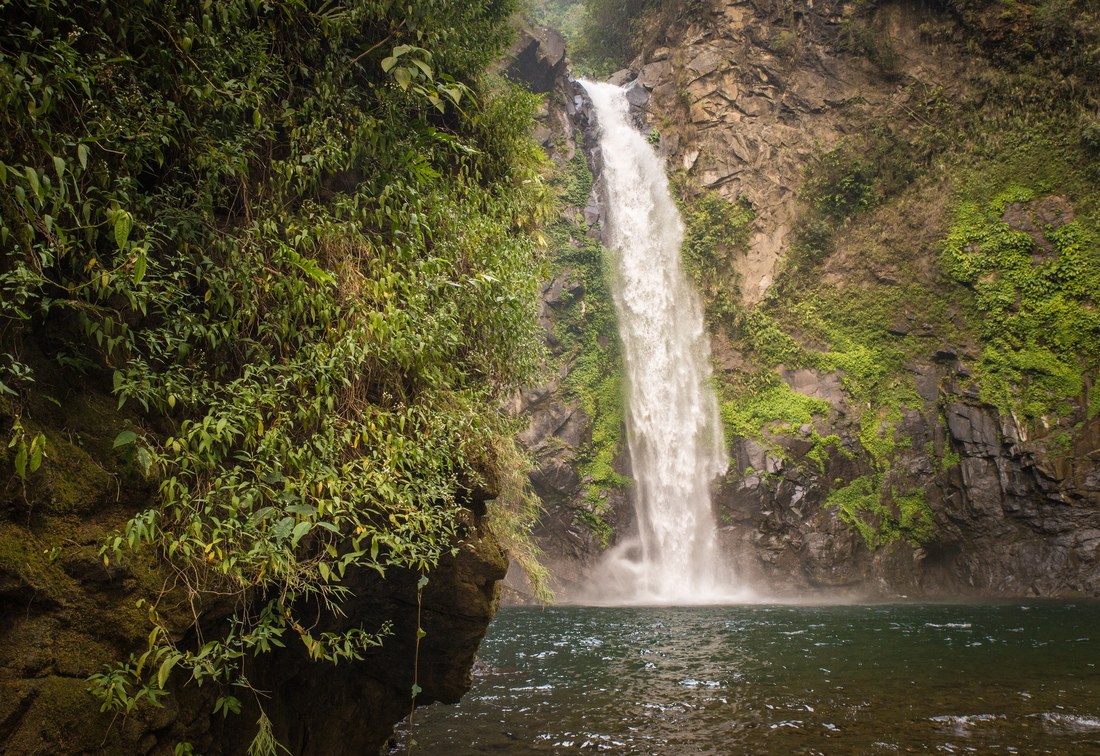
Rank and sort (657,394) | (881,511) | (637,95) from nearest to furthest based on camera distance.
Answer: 1. (881,511)
2. (657,394)
3. (637,95)

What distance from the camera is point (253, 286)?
3348mm

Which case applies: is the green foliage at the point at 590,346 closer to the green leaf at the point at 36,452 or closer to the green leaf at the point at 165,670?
the green leaf at the point at 165,670

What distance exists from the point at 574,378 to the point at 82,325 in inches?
731

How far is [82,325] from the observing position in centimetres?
275

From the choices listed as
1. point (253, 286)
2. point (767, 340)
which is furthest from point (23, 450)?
point (767, 340)

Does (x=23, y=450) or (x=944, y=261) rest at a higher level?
(x=944, y=261)

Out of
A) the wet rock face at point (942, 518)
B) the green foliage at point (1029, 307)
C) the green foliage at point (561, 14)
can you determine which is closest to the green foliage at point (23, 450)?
the wet rock face at point (942, 518)

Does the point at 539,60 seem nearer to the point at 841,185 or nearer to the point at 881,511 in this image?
the point at 841,185

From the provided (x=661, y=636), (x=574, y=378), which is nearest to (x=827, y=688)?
(x=661, y=636)

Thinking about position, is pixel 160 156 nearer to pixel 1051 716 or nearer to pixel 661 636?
pixel 1051 716

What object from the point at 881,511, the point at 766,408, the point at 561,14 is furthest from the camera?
the point at 561,14

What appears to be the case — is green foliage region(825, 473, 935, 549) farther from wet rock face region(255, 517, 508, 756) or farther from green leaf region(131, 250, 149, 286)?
green leaf region(131, 250, 149, 286)

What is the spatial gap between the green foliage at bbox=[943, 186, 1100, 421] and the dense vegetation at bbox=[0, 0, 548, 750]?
16.4 metres

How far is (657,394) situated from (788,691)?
559 inches
